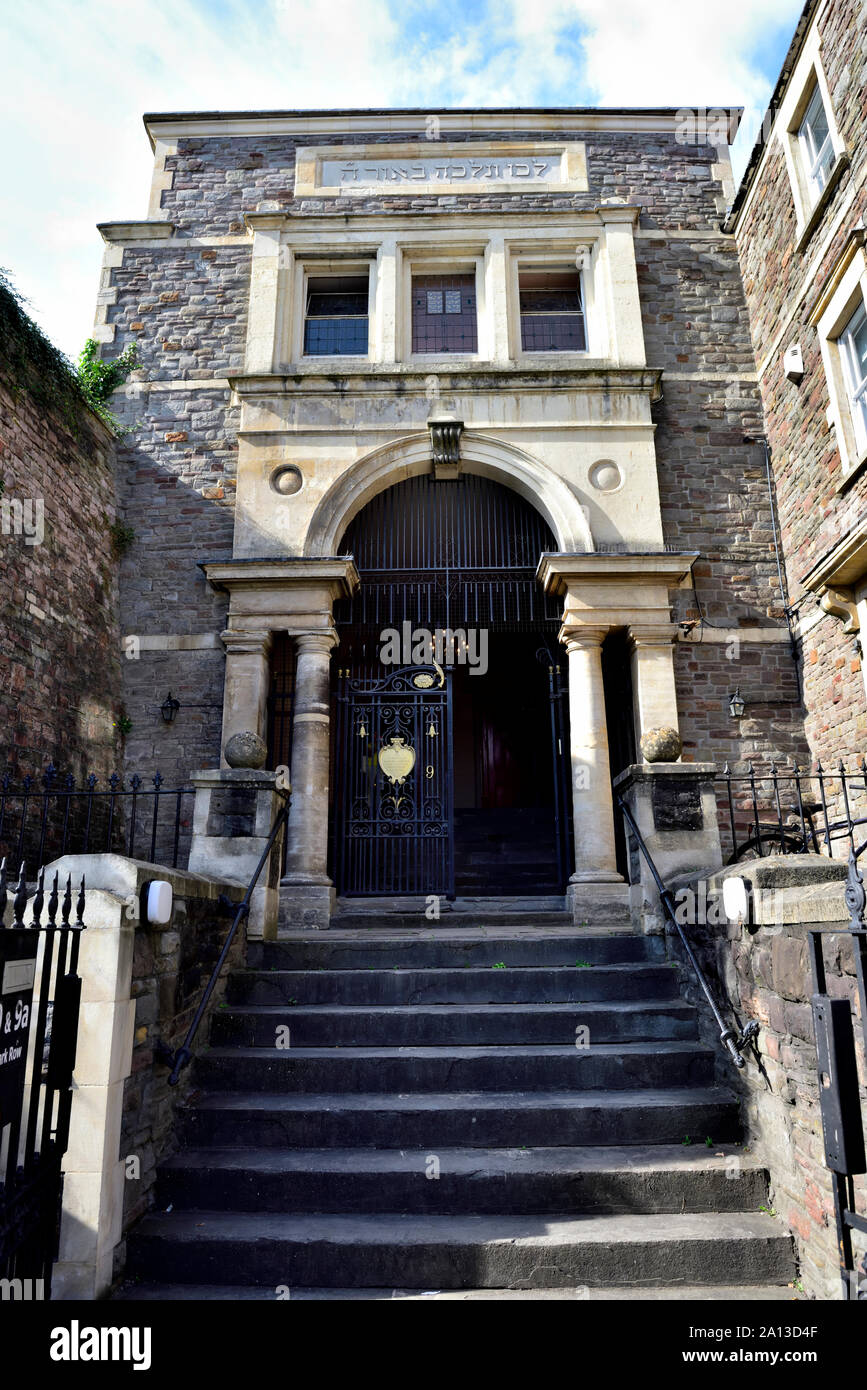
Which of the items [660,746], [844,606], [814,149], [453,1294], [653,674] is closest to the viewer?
[453,1294]

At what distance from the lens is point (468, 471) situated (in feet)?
30.8

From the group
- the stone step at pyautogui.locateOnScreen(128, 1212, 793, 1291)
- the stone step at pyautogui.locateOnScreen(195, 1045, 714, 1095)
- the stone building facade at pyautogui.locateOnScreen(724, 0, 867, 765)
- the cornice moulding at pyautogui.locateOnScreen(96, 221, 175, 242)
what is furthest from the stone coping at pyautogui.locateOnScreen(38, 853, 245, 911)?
the cornice moulding at pyautogui.locateOnScreen(96, 221, 175, 242)

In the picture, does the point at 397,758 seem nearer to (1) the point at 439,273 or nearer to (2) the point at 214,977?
(2) the point at 214,977

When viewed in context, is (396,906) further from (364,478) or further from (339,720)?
(364,478)

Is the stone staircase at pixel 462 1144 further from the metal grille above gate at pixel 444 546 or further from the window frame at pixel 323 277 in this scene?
the window frame at pixel 323 277

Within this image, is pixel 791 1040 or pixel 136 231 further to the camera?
pixel 136 231

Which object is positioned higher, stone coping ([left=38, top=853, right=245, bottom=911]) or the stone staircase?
stone coping ([left=38, top=853, right=245, bottom=911])

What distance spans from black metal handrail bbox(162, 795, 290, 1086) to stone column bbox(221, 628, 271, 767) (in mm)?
1792

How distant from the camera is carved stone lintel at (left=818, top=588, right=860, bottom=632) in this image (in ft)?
25.3

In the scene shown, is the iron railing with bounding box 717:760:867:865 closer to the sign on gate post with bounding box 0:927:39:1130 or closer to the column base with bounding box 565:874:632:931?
the column base with bounding box 565:874:632:931

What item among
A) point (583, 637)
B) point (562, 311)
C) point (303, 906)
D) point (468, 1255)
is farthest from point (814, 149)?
point (468, 1255)

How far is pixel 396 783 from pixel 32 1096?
5417 mm
